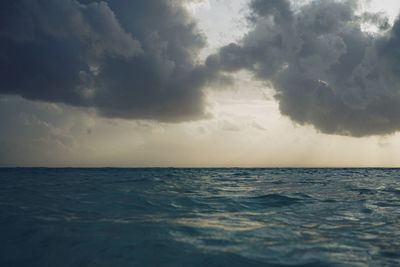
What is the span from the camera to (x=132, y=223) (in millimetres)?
11461

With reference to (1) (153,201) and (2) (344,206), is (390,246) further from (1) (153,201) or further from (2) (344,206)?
(1) (153,201)

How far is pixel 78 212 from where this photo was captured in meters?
13.6

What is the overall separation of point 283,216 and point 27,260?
31.7 feet

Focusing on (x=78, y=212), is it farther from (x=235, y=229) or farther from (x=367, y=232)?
(x=367, y=232)

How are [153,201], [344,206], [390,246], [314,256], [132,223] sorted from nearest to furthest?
[314,256], [390,246], [132,223], [344,206], [153,201]

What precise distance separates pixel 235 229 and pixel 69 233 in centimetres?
556

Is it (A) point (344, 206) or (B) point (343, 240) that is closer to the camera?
(B) point (343, 240)

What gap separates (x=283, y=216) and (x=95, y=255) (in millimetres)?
8202

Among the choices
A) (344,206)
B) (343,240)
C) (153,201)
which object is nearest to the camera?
(343,240)

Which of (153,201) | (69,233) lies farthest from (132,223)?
(153,201)

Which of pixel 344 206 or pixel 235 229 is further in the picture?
pixel 344 206

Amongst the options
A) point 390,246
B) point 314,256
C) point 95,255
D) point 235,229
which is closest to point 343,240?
point 390,246

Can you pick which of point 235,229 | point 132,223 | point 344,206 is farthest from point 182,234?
point 344,206

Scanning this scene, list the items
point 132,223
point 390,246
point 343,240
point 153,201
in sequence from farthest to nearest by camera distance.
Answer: point 153,201
point 132,223
point 343,240
point 390,246
